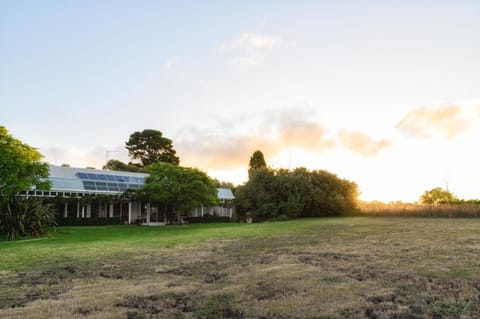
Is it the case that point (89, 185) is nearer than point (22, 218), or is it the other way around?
point (22, 218)

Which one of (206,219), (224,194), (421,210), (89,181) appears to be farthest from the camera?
(224,194)

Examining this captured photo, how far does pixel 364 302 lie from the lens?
16.2 feet

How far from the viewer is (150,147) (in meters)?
63.9

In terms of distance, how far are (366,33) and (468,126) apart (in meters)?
11.4

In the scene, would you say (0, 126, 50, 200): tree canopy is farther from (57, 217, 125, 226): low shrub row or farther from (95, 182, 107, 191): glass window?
(95, 182, 107, 191): glass window

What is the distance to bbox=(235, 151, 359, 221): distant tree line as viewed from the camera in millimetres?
36969

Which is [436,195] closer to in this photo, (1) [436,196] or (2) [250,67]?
(1) [436,196]

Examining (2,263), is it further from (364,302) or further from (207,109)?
(207,109)

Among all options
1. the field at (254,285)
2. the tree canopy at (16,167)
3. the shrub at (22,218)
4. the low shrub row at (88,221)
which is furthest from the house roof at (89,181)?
the field at (254,285)

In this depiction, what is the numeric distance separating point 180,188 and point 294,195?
39.2 ft

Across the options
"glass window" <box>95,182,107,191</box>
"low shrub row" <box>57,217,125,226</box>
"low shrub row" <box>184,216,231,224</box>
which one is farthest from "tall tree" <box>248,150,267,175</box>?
"low shrub row" <box>57,217,125,226</box>

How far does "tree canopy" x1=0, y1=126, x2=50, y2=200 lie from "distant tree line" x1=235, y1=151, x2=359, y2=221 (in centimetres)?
2108

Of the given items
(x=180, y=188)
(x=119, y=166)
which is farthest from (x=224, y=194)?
(x=119, y=166)

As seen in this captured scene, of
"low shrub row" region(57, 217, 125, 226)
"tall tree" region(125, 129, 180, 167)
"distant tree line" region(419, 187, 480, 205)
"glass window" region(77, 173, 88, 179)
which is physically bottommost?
"low shrub row" region(57, 217, 125, 226)
